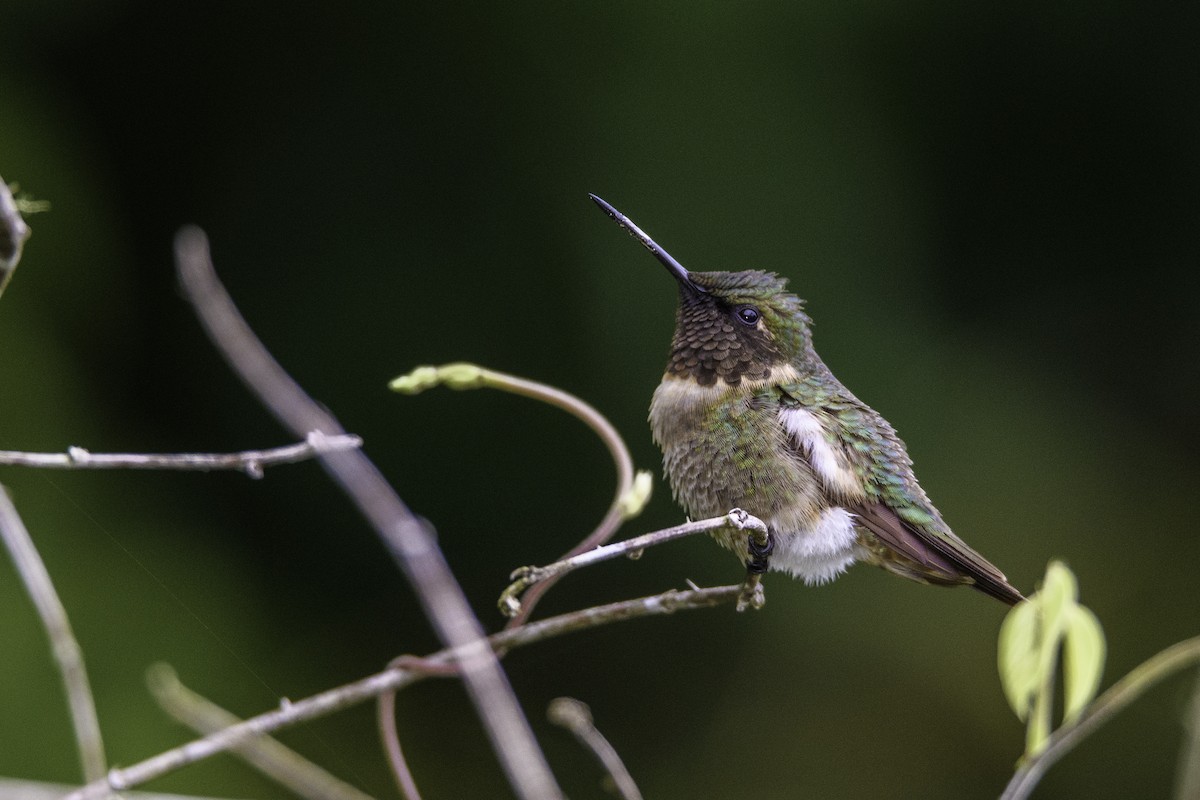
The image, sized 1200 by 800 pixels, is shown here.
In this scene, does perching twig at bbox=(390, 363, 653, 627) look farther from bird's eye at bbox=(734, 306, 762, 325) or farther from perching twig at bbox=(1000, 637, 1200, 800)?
bird's eye at bbox=(734, 306, 762, 325)

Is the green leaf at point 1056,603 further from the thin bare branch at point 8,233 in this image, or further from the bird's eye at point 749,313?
the bird's eye at point 749,313

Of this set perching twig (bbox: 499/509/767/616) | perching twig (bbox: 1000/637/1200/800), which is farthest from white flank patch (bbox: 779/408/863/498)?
perching twig (bbox: 1000/637/1200/800)

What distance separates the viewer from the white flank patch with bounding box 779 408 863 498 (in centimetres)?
217

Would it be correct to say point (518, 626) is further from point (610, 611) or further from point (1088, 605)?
point (1088, 605)

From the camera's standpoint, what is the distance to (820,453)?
86.4 inches

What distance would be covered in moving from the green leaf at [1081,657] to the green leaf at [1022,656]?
1.0 inches

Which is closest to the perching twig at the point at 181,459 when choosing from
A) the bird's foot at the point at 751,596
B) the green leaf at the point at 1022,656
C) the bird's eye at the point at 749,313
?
the green leaf at the point at 1022,656

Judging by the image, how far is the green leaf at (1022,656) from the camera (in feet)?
3.09

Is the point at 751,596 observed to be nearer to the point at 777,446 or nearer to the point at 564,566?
the point at 777,446

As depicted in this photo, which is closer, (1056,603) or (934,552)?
(1056,603)

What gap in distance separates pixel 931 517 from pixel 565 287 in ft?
6.88

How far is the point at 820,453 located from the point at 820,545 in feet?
0.57

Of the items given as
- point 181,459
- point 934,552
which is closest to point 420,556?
point 181,459

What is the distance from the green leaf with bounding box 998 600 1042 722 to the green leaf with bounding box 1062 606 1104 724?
0.03m
